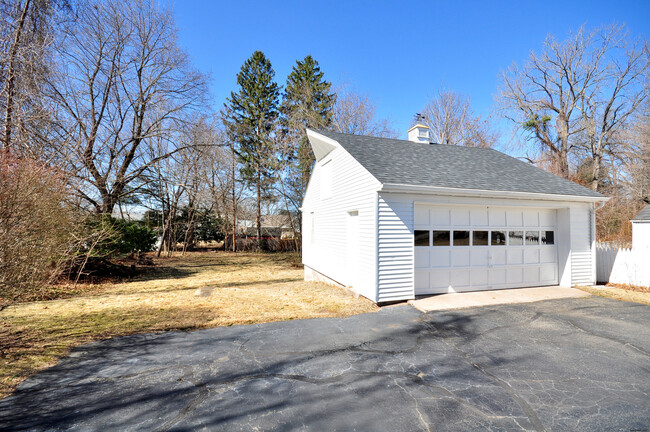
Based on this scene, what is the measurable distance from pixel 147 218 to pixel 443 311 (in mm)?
23469

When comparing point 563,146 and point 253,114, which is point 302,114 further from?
point 563,146

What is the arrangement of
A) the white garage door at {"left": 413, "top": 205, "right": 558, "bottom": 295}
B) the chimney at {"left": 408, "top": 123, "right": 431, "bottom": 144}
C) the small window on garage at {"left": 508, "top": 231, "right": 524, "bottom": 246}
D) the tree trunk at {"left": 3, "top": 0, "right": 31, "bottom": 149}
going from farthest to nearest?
1. the chimney at {"left": 408, "top": 123, "right": 431, "bottom": 144}
2. the small window on garage at {"left": 508, "top": 231, "right": 524, "bottom": 246}
3. the white garage door at {"left": 413, "top": 205, "right": 558, "bottom": 295}
4. the tree trunk at {"left": 3, "top": 0, "right": 31, "bottom": 149}

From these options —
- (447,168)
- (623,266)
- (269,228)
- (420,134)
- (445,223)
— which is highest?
(420,134)

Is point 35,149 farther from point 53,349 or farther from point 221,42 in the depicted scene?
point 221,42

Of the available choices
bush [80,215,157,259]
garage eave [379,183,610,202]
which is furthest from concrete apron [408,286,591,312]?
→ bush [80,215,157,259]

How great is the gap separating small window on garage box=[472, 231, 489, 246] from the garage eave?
1.01 m

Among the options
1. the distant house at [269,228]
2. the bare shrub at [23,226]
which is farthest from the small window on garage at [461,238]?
the distant house at [269,228]

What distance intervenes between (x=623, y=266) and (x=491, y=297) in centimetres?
499

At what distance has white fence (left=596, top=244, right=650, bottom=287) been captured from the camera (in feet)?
27.4

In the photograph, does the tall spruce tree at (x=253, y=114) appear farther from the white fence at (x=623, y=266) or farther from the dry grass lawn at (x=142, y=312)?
the white fence at (x=623, y=266)

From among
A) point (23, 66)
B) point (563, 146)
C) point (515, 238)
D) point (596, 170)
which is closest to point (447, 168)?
point (515, 238)

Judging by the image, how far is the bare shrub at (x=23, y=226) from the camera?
13.7ft

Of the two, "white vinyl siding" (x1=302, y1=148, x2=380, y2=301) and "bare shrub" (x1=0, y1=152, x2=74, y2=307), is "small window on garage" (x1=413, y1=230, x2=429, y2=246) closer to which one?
"white vinyl siding" (x1=302, y1=148, x2=380, y2=301)

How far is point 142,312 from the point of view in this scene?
674 centimetres
